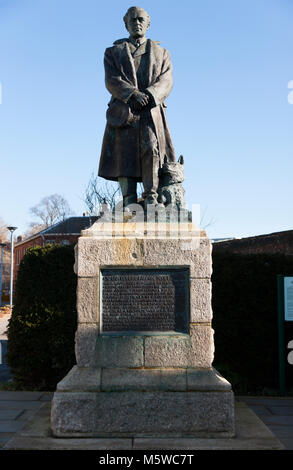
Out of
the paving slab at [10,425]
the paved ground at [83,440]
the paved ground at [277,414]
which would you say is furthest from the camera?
the paving slab at [10,425]

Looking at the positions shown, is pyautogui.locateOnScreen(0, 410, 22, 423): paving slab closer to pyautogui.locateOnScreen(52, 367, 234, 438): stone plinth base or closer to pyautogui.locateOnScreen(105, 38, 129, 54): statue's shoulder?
pyautogui.locateOnScreen(52, 367, 234, 438): stone plinth base

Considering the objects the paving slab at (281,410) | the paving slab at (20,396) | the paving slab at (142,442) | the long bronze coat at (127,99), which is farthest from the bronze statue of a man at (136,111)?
the paving slab at (20,396)

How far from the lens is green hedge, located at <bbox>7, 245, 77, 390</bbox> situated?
734cm

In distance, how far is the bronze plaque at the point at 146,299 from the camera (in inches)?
182

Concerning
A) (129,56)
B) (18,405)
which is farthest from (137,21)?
(18,405)

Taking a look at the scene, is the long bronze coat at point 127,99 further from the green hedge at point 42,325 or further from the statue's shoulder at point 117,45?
the green hedge at point 42,325

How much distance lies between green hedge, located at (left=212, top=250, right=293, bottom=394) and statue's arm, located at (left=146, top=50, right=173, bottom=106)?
3.16 m

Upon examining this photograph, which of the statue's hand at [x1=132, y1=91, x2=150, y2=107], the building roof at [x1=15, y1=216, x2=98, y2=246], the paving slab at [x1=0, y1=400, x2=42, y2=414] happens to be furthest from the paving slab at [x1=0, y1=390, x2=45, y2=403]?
the building roof at [x1=15, y1=216, x2=98, y2=246]

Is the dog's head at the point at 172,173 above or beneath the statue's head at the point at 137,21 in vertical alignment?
beneath

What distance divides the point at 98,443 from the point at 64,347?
3331mm

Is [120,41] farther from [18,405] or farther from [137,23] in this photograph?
[18,405]

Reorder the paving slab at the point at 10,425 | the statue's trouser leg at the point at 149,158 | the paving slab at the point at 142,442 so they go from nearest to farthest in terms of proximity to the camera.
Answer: the paving slab at the point at 142,442
the paving slab at the point at 10,425
the statue's trouser leg at the point at 149,158

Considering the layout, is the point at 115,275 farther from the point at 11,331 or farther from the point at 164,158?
the point at 11,331

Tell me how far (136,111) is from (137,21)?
1.04 metres
